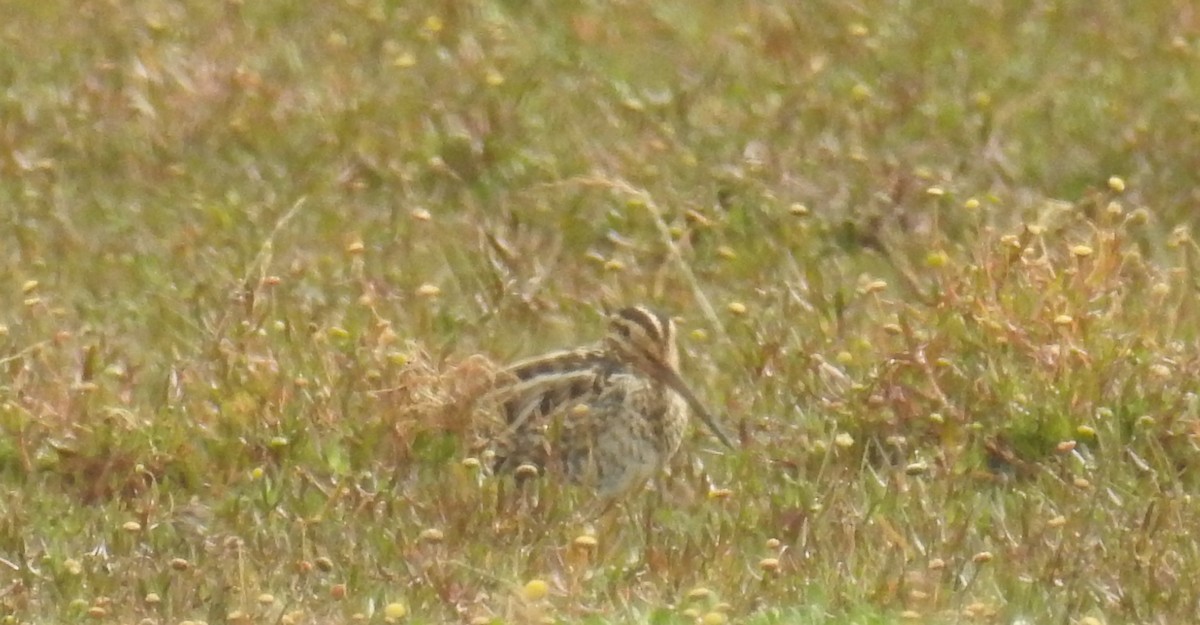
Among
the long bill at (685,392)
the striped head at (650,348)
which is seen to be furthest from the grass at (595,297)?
the striped head at (650,348)

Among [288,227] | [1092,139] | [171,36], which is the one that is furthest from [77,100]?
[1092,139]

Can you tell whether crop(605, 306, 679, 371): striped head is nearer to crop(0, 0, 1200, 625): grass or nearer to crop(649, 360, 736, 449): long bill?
crop(649, 360, 736, 449): long bill

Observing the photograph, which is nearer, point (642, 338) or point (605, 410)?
point (605, 410)

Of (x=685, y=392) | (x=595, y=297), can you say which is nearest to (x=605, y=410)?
(x=685, y=392)

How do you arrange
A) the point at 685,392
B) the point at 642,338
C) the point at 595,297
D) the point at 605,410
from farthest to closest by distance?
the point at 595,297 < the point at 642,338 < the point at 685,392 < the point at 605,410

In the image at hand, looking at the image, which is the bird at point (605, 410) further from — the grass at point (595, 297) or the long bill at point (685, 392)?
the grass at point (595, 297)

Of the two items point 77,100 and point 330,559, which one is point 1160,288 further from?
point 77,100

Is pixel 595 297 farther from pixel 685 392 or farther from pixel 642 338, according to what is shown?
pixel 685 392

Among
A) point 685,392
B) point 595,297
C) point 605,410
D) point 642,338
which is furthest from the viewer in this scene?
point 595,297
